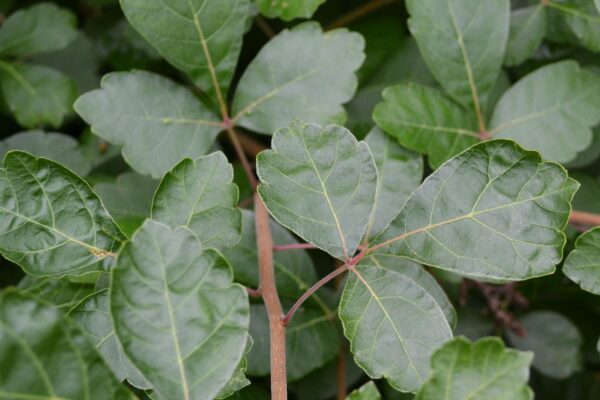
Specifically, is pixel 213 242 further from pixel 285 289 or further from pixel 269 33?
pixel 269 33

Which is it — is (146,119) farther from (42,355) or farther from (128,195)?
(42,355)

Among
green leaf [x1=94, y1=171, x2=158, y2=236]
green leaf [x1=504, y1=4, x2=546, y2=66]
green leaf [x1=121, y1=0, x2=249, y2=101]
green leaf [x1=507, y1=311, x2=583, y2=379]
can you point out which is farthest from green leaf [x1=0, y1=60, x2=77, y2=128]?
green leaf [x1=507, y1=311, x2=583, y2=379]

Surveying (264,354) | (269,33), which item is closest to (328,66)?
(269,33)

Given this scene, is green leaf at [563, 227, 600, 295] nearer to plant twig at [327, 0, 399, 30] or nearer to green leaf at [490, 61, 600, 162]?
green leaf at [490, 61, 600, 162]

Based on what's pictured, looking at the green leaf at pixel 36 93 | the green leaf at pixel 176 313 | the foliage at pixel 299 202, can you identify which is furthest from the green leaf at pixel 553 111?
the green leaf at pixel 36 93

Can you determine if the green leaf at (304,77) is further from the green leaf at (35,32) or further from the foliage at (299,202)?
the green leaf at (35,32)
